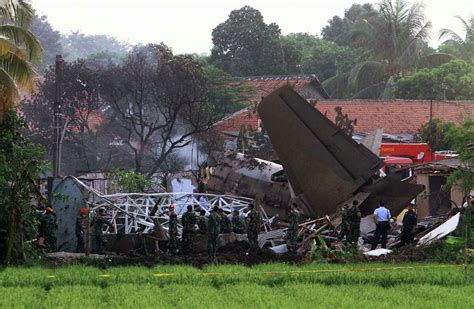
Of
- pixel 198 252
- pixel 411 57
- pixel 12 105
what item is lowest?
pixel 198 252

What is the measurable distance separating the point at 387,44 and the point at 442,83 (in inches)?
213

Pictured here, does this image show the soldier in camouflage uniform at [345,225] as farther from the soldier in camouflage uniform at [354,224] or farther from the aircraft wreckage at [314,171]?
the aircraft wreckage at [314,171]

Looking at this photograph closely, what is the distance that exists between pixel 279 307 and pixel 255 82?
4194 cm

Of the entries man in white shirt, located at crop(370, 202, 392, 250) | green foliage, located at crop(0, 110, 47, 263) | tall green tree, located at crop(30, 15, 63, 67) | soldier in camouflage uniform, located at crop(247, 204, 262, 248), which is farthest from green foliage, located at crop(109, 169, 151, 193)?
tall green tree, located at crop(30, 15, 63, 67)

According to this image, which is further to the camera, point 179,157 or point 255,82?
point 255,82

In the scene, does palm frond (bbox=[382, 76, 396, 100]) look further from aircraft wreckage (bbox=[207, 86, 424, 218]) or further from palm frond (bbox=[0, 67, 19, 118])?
palm frond (bbox=[0, 67, 19, 118])

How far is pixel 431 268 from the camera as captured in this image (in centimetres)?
2023

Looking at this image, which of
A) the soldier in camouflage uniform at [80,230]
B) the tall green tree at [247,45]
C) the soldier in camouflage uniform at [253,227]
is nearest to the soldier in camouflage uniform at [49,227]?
the soldier in camouflage uniform at [80,230]

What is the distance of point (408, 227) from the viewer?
2544cm

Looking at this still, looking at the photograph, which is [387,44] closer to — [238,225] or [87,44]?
[238,225]

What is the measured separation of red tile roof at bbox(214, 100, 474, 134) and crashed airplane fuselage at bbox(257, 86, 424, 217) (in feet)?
65.8

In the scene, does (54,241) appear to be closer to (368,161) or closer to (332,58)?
(368,161)

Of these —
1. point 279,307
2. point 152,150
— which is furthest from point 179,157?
point 279,307

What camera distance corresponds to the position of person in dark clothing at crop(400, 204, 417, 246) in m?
25.3
